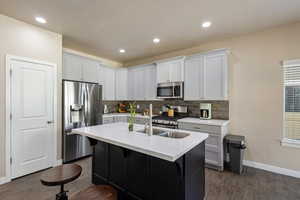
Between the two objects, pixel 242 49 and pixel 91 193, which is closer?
pixel 91 193

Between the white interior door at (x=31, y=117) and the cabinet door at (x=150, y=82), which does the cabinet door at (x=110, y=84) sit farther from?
the white interior door at (x=31, y=117)

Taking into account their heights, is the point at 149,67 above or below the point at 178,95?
above

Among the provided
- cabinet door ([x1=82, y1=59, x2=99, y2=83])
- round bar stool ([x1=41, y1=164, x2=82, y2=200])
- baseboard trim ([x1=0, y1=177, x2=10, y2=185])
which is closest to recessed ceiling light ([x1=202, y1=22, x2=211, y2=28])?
cabinet door ([x1=82, y1=59, x2=99, y2=83])

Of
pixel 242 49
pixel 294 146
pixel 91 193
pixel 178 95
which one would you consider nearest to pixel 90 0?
pixel 91 193

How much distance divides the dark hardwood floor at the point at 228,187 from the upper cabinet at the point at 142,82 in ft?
8.78

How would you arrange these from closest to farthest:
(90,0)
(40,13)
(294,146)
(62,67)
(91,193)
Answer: (91,193)
(90,0)
(40,13)
(294,146)
(62,67)

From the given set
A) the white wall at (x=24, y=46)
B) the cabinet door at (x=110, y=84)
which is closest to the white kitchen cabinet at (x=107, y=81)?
the cabinet door at (x=110, y=84)

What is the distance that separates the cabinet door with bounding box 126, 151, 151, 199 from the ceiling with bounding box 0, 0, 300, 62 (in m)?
2.24

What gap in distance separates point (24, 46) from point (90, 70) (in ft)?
4.98

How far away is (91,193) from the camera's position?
141cm

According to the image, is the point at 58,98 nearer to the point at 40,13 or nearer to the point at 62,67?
the point at 62,67

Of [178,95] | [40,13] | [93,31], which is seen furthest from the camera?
[178,95]

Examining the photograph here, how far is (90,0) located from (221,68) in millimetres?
2856

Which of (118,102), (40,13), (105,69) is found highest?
(40,13)
